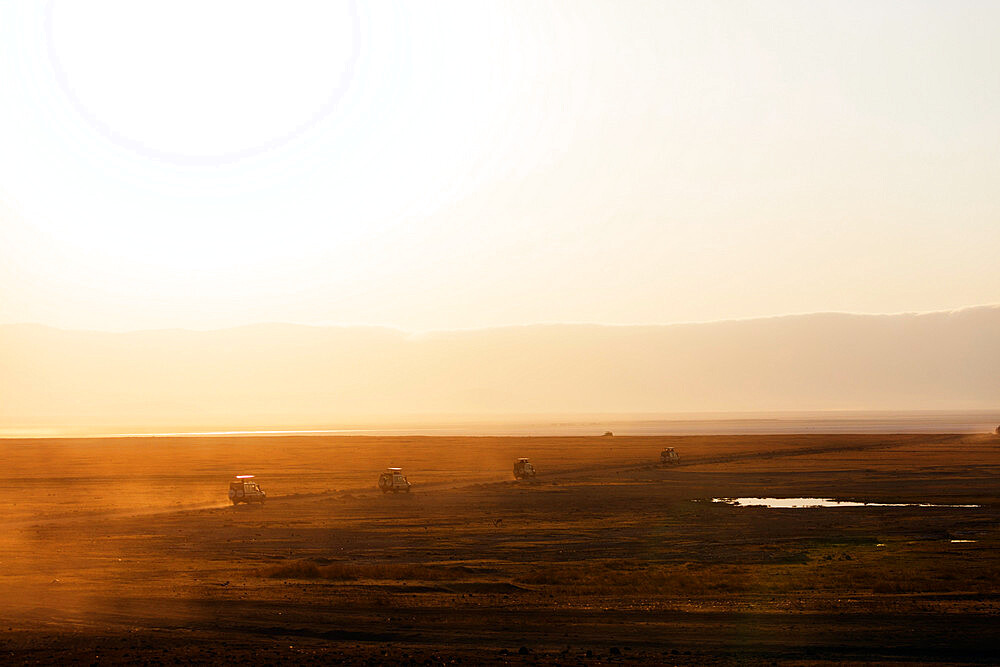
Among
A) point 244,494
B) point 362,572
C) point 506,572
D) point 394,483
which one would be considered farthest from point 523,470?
point 362,572

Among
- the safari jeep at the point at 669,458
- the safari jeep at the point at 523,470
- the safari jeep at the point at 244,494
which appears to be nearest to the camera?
the safari jeep at the point at 244,494

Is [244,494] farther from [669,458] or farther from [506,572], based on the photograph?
[669,458]

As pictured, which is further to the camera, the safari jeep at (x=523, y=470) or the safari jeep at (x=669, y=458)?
the safari jeep at (x=669, y=458)

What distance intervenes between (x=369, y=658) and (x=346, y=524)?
105ft

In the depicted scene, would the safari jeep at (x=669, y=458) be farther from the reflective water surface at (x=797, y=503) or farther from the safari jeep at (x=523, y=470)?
the reflective water surface at (x=797, y=503)

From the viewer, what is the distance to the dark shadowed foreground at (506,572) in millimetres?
25266

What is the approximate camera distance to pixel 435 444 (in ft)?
527

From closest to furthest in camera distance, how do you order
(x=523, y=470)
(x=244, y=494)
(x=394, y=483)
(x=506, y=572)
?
(x=506, y=572) → (x=244, y=494) → (x=394, y=483) → (x=523, y=470)

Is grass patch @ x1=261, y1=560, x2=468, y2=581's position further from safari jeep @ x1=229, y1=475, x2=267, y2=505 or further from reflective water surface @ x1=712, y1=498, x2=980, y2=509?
reflective water surface @ x1=712, y1=498, x2=980, y2=509

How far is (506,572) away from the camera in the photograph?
37625 mm

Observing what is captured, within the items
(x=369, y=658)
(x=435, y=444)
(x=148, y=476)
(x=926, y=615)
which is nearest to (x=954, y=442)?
(x=435, y=444)

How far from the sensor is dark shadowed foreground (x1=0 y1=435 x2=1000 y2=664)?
995 inches

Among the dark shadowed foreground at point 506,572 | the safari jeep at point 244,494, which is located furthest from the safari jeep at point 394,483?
the safari jeep at point 244,494

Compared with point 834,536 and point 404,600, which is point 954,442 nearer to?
point 834,536
